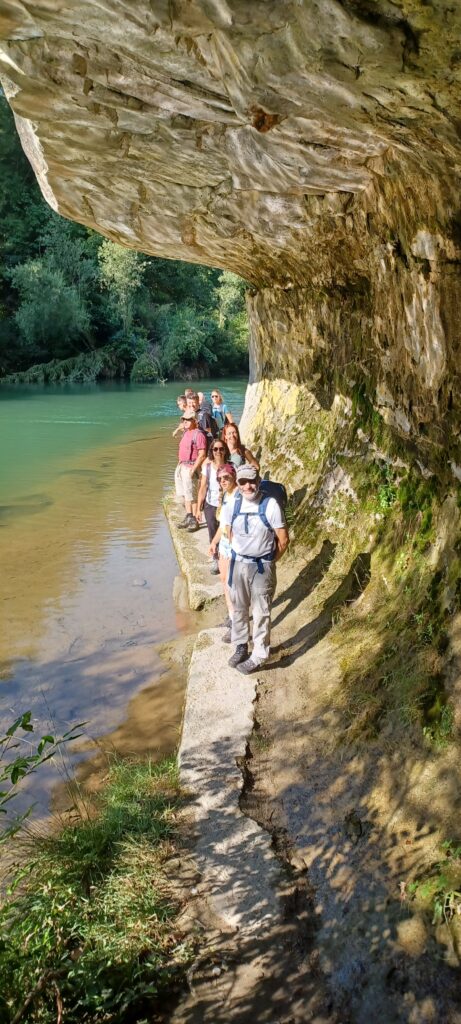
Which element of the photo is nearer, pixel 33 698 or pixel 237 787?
pixel 237 787

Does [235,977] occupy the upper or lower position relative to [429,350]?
lower

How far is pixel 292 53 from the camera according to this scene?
3.03 m

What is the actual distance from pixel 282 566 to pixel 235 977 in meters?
4.89

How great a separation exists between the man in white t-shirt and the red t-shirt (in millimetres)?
4194

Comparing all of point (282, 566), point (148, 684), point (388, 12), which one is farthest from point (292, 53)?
point (282, 566)

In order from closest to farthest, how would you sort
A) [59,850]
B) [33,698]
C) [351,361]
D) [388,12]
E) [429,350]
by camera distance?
[388,12] < [59,850] < [429,350] < [33,698] < [351,361]

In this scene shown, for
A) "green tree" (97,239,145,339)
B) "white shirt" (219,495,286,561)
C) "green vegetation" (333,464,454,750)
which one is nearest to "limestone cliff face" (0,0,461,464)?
"green vegetation" (333,464,454,750)

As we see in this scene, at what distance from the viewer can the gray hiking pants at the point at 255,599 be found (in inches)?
225

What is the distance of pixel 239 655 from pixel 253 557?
0.88m

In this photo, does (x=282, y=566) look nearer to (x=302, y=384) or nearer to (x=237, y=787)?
(x=302, y=384)

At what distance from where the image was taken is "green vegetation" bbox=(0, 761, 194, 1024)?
2984mm

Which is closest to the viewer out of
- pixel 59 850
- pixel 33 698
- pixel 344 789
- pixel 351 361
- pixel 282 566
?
pixel 59 850

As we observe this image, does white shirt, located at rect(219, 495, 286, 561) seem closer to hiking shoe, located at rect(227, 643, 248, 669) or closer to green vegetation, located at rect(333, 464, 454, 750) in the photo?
hiking shoe, located at rect(227, 643, 248, 669)

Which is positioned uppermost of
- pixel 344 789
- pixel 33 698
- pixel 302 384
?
pixel 302 384
